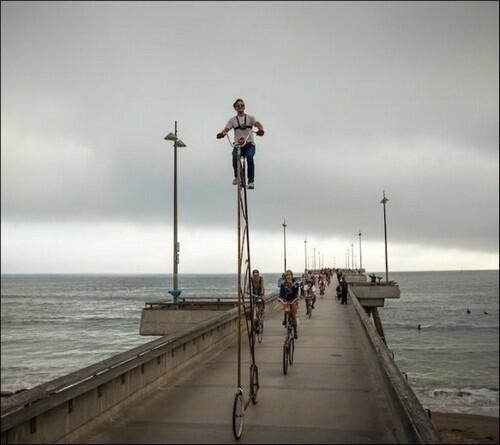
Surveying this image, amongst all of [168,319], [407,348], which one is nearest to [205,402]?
[168,319]

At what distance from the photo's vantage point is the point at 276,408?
7262 millimetres

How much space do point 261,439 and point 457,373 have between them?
4547 centimetres

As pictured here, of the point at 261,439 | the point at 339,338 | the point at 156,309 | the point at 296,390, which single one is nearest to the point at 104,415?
the point at 261,439

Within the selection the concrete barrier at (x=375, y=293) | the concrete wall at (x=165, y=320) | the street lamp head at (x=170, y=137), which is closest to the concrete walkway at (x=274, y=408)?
the concrete wall at (x=165, y=320)

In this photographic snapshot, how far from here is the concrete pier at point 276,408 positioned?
19.8ft

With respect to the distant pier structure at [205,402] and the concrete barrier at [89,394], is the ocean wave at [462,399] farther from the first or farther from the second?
the concrete barrier at [89,394]

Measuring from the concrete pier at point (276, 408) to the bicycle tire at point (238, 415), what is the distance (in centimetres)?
12

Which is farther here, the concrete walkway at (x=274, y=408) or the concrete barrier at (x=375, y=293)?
the concrete barrier at (x=375, y=293)

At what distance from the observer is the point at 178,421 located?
21.6ft

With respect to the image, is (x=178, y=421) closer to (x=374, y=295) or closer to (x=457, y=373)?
(x=374, y=295)

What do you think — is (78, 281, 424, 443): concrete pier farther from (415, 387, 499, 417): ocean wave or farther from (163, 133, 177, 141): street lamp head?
(415, 387, 499, 417): ocean wave

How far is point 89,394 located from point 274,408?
106 inches

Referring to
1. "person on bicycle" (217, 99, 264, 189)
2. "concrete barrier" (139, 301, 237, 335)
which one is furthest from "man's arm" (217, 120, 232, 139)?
"concrete barrier" (139, 301, 237, 335)

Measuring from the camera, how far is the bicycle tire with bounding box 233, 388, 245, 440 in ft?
18.9
